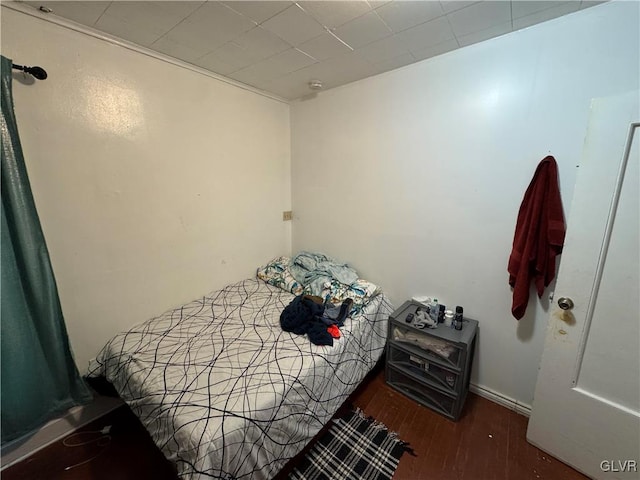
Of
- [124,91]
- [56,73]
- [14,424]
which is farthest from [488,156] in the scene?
[14,424]

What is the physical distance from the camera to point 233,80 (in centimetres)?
215

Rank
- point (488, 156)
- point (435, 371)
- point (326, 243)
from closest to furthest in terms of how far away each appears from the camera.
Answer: point (488, 156)
point (435, 371)
point (326, 243)

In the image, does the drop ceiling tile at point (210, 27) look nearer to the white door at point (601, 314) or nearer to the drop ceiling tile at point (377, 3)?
the drop ceiling tile at point (377, 3)

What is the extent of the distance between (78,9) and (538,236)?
9.07ft

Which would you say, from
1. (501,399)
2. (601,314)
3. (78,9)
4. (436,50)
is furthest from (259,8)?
(501,399)

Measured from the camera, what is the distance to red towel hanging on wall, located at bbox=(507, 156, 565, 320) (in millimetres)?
1429

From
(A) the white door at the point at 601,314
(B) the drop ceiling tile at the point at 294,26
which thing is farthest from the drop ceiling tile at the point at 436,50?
(A) the white door at the point at 601,314

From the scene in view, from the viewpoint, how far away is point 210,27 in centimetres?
144

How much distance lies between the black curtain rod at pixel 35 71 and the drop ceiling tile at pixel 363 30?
156cm

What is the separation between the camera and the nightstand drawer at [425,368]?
1.67 meters

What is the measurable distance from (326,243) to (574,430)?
2044mm

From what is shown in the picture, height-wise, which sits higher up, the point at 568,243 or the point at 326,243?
the point at 568,243

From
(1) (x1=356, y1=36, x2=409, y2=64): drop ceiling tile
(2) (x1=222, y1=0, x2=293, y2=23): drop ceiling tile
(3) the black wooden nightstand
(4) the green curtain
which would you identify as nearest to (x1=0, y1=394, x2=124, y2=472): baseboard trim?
(4) the green curtain

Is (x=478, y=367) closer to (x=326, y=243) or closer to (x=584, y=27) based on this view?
(x=326, y=243)
